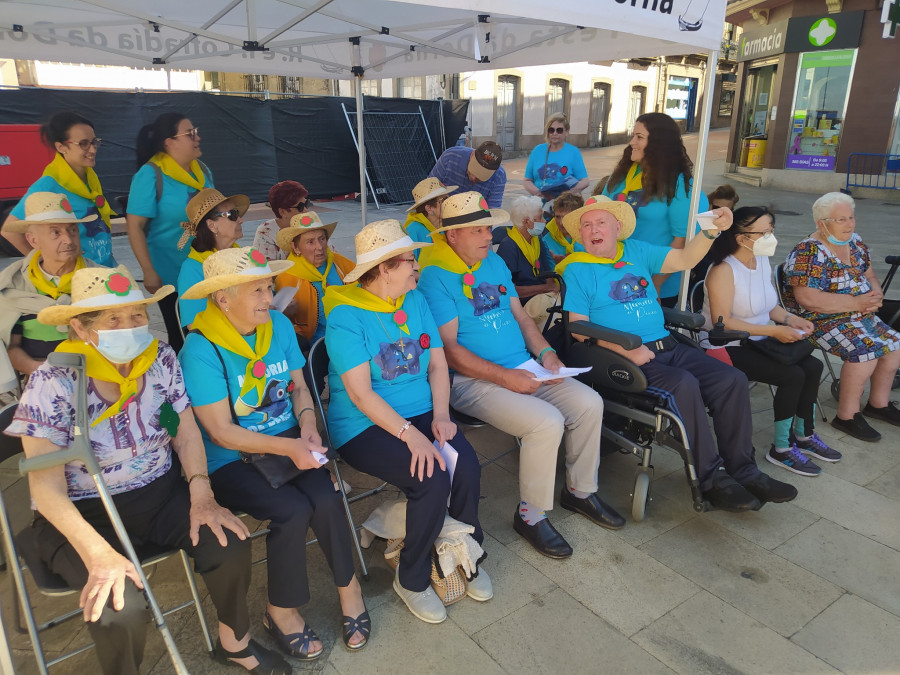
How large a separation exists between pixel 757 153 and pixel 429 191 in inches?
607

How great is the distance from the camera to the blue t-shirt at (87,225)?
3355 millimetres

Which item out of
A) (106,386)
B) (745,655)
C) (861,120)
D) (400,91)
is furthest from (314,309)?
(400,91)

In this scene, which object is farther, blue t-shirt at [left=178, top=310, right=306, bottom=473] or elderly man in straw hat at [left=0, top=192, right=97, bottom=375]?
elderly man in straw hat at [left=0, top=192, right=97, bottom=375]

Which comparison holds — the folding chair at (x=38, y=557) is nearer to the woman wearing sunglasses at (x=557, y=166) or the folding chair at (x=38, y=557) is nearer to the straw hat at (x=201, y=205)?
the straw hat at (x=201, y=205)

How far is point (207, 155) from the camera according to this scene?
10.8 meters

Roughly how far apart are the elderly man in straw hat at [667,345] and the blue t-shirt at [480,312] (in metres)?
0.35

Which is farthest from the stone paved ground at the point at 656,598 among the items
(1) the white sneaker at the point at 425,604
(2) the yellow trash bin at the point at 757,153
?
(2) the yellow trash bin at the point at 757,153

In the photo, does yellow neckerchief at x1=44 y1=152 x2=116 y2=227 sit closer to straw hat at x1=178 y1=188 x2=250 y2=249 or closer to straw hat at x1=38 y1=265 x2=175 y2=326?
straw hat at x1=178 y1=188 x2=250 y2=249

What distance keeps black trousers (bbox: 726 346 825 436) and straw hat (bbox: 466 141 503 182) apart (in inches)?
77.5

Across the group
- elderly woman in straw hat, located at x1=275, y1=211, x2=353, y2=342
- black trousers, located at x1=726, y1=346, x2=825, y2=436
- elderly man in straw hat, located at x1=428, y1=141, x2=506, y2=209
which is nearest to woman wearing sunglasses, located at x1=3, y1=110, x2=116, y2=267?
elderly woman in straw hat, located at x1=275, y1=211, x2=353, y2=342

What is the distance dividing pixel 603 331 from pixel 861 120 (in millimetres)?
13850

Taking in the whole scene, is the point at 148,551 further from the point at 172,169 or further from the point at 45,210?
the point at 172,169

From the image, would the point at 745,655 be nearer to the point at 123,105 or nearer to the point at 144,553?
the point at 144,553

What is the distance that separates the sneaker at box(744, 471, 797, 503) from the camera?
2.96 metres
